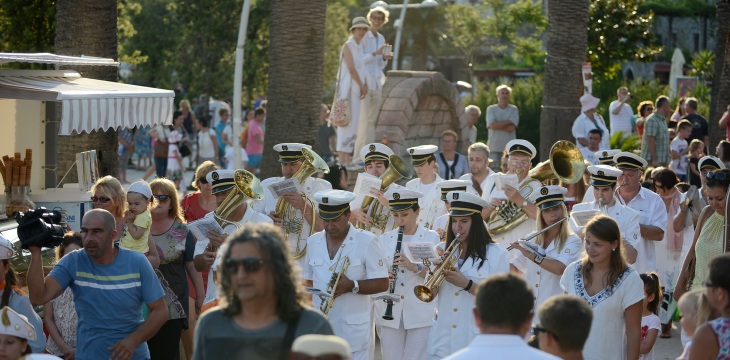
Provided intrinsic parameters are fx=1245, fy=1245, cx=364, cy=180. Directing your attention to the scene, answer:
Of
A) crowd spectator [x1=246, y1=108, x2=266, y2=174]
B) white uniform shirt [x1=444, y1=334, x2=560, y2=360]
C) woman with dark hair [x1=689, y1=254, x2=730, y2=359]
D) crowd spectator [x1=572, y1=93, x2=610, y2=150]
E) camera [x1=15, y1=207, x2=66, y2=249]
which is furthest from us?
crowd spectator [x1=246, y1=108, x2=266, y2=174]

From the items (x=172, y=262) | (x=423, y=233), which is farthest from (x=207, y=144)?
(x=423, y=233)

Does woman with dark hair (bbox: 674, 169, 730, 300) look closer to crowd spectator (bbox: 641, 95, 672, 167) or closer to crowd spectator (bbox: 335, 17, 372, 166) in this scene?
crowd spectator (bbox: 335, 17, 372, 166)

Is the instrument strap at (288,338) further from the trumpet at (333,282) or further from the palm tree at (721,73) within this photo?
the palm tree at (721,73)

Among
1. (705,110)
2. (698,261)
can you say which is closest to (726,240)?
(698,261)

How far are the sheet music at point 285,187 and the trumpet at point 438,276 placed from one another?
6.86ft

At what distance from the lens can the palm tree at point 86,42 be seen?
44.4 feet

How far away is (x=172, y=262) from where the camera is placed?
946 centimetres

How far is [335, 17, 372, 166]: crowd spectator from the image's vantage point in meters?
16.5

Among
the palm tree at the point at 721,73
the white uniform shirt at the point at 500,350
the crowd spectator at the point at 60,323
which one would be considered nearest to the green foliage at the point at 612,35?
the palm tree at the point at 721,73

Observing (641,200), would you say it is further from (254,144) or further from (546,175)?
(254,144)

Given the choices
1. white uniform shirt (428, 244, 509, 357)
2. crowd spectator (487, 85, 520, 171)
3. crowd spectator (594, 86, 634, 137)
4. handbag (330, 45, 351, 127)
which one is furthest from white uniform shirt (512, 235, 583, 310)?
crowd spectator (594, 86, 634, 137)

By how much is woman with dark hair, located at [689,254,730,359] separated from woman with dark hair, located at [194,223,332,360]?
187 centimetres

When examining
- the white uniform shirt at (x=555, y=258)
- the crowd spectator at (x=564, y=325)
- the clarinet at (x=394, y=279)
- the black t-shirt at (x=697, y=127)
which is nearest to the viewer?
the crowd spectator at (x=564, y=325)

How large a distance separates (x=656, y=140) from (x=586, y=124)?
2300 mm
